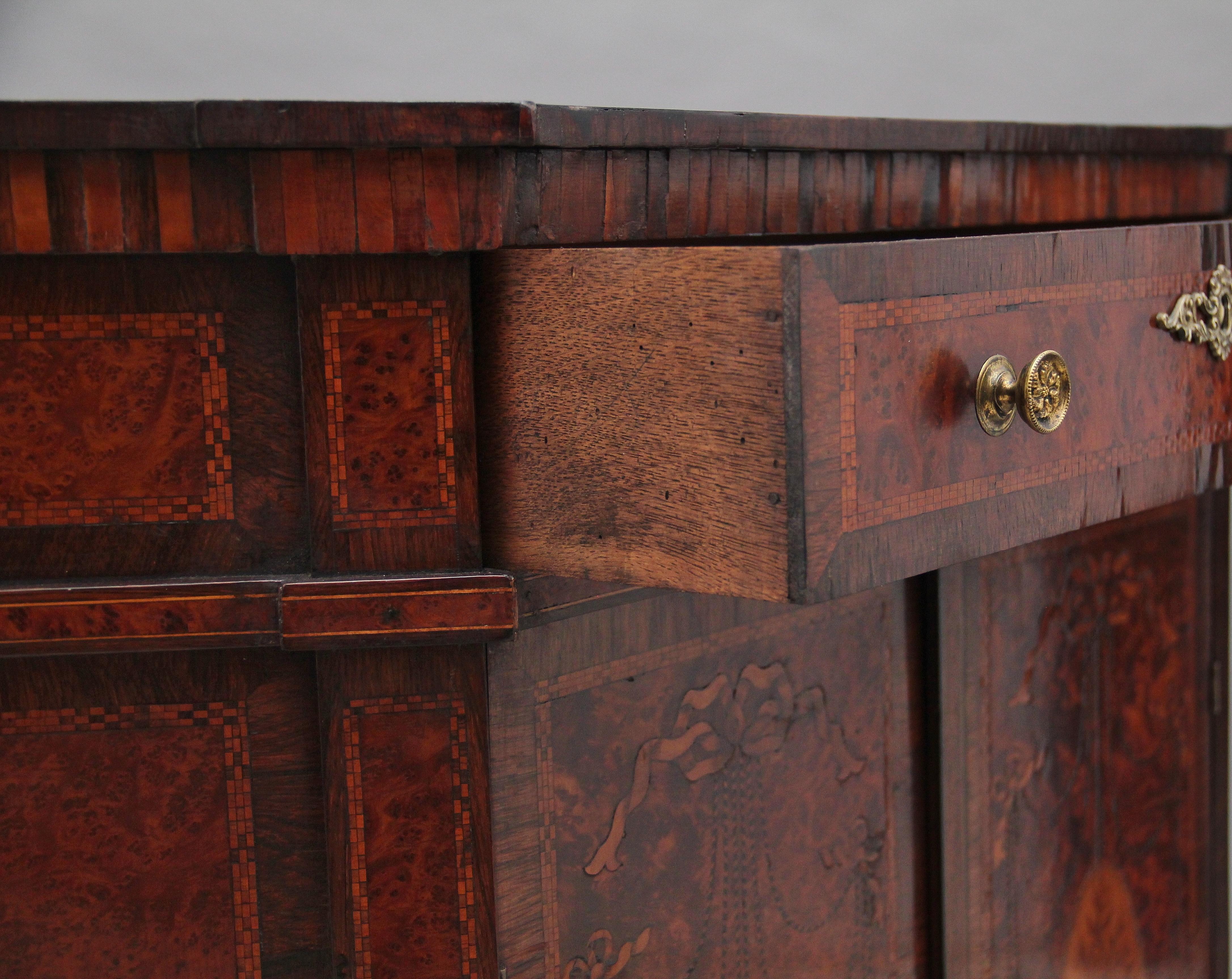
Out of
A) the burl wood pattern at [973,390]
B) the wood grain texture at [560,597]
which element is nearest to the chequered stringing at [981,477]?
the burl wood pattern at [973,390]

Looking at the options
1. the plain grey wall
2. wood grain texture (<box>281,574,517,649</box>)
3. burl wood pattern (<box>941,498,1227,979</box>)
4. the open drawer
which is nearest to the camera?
the open drawer

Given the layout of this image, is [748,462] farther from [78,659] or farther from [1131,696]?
[1131,696]

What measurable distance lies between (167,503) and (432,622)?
0.14m

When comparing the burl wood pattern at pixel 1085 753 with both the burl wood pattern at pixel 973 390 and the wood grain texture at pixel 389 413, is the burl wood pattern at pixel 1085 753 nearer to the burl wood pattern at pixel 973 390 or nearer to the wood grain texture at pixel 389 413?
the burl wood pattern at pixel 973 390

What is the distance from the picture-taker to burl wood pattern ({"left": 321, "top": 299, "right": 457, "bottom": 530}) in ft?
2.17

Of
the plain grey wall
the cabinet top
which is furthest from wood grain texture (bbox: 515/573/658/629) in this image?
the plain grey wall

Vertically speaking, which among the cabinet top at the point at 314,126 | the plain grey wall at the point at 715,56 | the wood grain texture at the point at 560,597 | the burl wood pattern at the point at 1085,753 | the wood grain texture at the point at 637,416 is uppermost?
the plain grey wall at the point at 715,56

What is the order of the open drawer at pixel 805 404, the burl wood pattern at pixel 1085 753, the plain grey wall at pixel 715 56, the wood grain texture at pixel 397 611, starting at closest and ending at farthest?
the open drawer at pixel 805 404, the wood grain texture at pixel 397 611, the burl wood pattern at pixel 1085 753, the plain grey wall at pixel 715 56

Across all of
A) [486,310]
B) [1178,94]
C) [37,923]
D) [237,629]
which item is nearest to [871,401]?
[486,310]

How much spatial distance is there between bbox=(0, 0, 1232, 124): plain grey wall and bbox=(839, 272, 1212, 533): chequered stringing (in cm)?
69

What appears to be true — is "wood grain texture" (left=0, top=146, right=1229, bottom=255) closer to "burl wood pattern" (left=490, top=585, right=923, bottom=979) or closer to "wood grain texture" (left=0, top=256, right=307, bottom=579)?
"wood grain texture" (left=0, top=256, right=307, bottom=579)

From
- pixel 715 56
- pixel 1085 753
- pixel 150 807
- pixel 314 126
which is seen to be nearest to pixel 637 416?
pixel 314 126

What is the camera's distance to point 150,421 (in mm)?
667

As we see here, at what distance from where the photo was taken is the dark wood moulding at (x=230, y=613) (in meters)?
0.66
